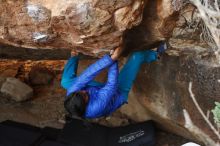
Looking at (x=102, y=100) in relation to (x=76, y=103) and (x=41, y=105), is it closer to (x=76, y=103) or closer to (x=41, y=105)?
(x=76, y=103)

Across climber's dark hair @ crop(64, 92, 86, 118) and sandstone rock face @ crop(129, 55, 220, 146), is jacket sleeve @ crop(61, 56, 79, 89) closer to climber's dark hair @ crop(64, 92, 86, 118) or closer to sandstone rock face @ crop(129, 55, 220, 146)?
climber's dark hair @ crop(64, 92, 86, 118)

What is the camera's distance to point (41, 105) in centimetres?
612

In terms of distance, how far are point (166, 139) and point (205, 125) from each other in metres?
1.03

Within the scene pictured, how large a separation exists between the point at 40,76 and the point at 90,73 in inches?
116

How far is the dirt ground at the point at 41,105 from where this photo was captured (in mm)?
5672

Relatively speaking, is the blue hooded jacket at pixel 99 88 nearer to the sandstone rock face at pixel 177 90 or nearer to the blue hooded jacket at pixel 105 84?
the blue hooded jacket at pixel 105 84

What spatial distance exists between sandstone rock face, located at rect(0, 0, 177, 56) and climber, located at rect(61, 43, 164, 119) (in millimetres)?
→ 227

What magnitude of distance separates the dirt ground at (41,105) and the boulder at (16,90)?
85 millimetres

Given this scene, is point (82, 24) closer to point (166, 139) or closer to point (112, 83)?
point (112, 83)

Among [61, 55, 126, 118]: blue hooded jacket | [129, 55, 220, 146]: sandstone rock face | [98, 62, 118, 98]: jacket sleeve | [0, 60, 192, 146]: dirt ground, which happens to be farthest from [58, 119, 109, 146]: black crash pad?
[98, 62, 118, 98]: jacket sleeve

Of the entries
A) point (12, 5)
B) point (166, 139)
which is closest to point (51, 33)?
point (12, 5)

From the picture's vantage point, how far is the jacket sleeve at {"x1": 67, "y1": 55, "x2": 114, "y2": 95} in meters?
3.68

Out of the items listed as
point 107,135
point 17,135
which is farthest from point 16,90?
point 107,135

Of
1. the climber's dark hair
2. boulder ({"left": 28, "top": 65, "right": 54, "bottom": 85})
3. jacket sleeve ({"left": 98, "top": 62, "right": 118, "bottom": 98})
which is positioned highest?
jacket sleeve ({"left": 98, "top": 62, "right": 118, "bottom": 98})
